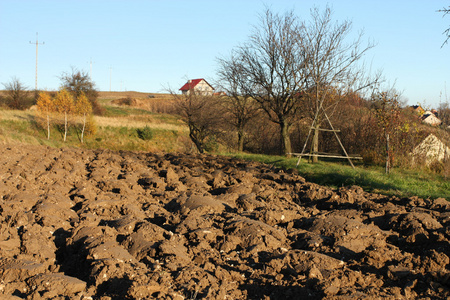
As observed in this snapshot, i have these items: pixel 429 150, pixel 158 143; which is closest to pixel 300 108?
pixel 429 150

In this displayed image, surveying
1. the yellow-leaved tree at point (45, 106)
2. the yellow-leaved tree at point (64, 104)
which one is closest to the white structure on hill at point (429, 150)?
the yellow-leaved tree at point (64, 104)

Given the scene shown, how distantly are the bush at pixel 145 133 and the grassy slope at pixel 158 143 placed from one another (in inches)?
15.1

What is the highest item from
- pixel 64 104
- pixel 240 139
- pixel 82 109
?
pixel 64 104

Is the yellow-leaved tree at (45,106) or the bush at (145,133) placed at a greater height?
the yellow-leaved tree at (45,106)

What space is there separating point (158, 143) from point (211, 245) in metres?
34.4

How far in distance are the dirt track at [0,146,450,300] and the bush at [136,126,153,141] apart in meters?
30.9

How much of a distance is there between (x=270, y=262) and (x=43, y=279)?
7.29ft

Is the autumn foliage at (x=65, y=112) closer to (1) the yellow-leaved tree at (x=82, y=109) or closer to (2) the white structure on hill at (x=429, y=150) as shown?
(1) the yellow-leaved tree at (x=82, y=109)

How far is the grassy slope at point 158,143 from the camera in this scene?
10625mm

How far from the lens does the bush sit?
39250 millimetres

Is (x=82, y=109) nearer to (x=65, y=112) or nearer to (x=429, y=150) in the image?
(x=65, y=112)

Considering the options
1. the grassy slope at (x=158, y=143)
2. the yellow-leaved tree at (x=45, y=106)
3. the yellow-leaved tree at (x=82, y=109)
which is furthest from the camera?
the yellow-leaved tree at (x=82, y=109)

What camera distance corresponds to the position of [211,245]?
203 inches

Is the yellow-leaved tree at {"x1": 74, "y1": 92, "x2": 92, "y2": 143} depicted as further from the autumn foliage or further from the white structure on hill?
the white structure on hill
